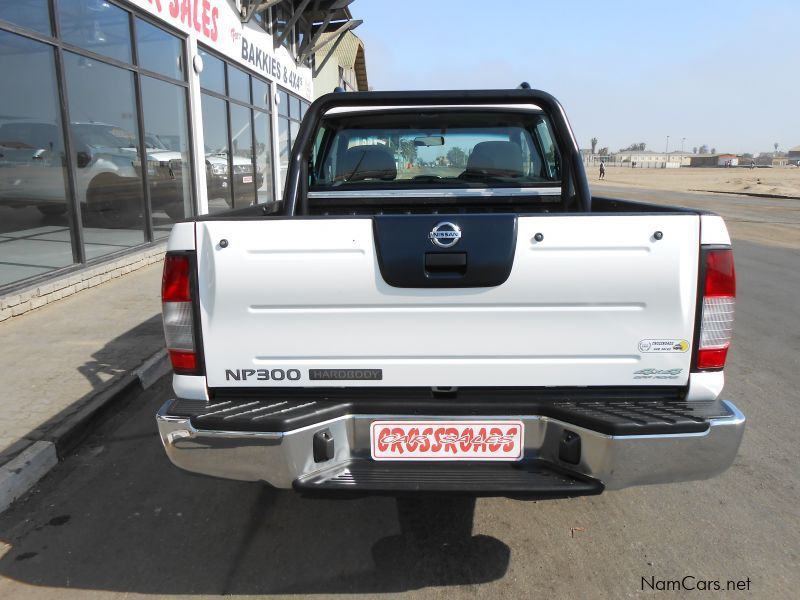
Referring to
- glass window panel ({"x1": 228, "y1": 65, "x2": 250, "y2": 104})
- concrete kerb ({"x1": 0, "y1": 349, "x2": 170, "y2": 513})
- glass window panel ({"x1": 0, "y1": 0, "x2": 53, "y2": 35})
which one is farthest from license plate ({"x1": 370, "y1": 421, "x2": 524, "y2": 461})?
glass window panel ({"x1": 228, "y1": 65, "x2": 250, "y2": 104})

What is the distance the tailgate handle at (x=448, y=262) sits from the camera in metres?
2.16

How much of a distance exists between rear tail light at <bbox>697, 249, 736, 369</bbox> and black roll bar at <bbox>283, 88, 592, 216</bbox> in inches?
41.4

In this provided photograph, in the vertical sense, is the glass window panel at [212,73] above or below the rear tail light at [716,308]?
above

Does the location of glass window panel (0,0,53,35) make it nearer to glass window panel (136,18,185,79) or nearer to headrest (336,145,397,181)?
glass window panel (136,18,185,79)

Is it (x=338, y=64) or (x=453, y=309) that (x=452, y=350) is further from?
(x=338, y=64)

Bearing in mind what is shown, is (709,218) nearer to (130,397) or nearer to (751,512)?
(751,512)

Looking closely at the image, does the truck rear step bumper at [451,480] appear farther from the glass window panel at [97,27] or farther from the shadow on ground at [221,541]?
the glass window panel at [97,27]

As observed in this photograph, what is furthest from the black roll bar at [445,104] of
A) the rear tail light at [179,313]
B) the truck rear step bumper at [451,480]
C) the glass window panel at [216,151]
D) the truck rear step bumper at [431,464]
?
the glass window panel at [216,151]

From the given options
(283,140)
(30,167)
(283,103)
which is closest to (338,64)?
(283,103)

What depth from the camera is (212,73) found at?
1181 centimetres

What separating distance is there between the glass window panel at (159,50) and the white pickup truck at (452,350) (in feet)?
26.4

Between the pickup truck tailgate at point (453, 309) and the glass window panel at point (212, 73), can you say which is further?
the glass window panel at point (212, 73)

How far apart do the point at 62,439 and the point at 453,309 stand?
102 inches

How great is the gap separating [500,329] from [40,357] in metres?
4.13
